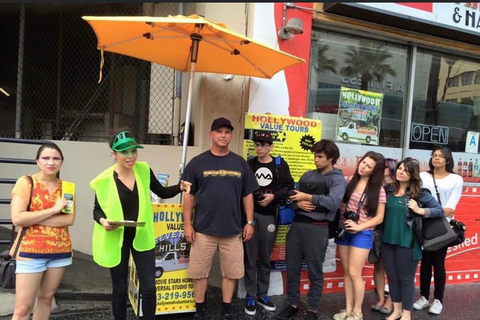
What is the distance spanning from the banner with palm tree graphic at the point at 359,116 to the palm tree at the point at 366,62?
8.7 inches

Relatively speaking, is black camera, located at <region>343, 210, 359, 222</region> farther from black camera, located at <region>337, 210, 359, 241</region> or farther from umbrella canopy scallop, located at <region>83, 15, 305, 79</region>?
umbrella canopy scallop, located at <region>83, 15, 305, 79</region>

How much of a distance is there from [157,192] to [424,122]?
173 inches

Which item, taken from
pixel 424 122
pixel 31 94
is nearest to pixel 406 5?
pixel 424 122

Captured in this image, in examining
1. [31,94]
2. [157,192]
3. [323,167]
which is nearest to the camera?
Answer: [157,192]

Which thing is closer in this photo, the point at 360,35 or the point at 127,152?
the point at 127,152

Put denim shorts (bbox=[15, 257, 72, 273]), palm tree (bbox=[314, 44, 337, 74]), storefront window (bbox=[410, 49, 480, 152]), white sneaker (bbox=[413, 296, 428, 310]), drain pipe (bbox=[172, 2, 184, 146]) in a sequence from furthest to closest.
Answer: storefront window (bbox=[410, 49, 480, 152])
drain pipe (bbox=[172, 2, 184, 146])
palm tree (bbox=[314, 44, 337, 74])
white sneaker (bbox=[413, 296, 428, 310])
denim shorts (bbox=[15, 257, 72, 273])

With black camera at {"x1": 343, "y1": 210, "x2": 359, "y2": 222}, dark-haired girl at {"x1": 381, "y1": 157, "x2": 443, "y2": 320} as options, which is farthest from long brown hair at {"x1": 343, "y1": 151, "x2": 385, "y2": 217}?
dark-haired girl at {"x1": 381, "y1": 157, "x2": 443, "y2": 320}

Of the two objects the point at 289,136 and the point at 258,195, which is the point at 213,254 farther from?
the point at 289,136

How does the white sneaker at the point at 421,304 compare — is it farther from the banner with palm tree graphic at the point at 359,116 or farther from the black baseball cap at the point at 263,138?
the black baseball cap at the point at 263,138

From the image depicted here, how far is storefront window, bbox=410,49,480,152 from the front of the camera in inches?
223

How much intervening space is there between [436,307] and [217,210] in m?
2.95

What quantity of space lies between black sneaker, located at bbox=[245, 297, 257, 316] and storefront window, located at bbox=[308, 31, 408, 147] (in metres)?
2.44

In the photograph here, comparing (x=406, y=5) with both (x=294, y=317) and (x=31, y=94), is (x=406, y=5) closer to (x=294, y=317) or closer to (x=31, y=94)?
(x=294, y=317)

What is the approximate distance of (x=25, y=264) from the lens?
8.97 feet
